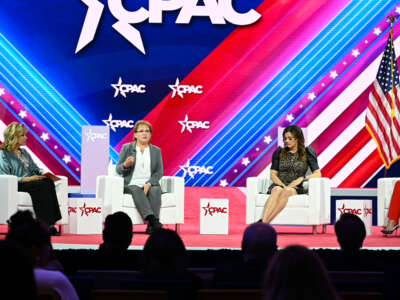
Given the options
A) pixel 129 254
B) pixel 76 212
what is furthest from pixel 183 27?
pixel 129 254

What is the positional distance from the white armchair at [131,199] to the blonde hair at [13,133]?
0.89 metres

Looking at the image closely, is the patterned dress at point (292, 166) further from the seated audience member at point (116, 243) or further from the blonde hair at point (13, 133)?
the seated audience member at point (116, 243)

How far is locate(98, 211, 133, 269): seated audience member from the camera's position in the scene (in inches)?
140

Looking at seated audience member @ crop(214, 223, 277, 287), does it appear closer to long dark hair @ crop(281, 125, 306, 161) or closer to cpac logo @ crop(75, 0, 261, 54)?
long dark hair @ crop(281, 125, 306, 161)

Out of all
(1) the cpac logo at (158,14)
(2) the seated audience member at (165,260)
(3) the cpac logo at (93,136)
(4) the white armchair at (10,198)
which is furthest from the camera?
(1) the cpac logo at (158,14)

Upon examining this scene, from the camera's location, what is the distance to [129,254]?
3723 mm

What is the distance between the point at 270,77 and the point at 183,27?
1182mm

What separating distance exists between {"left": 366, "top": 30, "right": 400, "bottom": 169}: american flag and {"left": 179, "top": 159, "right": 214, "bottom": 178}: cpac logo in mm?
1968

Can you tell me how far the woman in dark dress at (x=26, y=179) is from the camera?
7.38 m

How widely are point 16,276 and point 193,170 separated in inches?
315

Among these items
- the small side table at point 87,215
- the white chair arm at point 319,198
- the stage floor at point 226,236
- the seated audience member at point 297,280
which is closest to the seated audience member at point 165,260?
the seated audience member at point 297,280

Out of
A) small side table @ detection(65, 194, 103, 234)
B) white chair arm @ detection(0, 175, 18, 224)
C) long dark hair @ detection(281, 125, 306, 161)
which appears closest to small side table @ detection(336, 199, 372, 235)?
long dark hair @ detection(281, 125, 306, 161)

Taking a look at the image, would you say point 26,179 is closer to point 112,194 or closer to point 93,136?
point 112,194

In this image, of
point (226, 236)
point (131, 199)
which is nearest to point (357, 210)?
point (226, 236)
